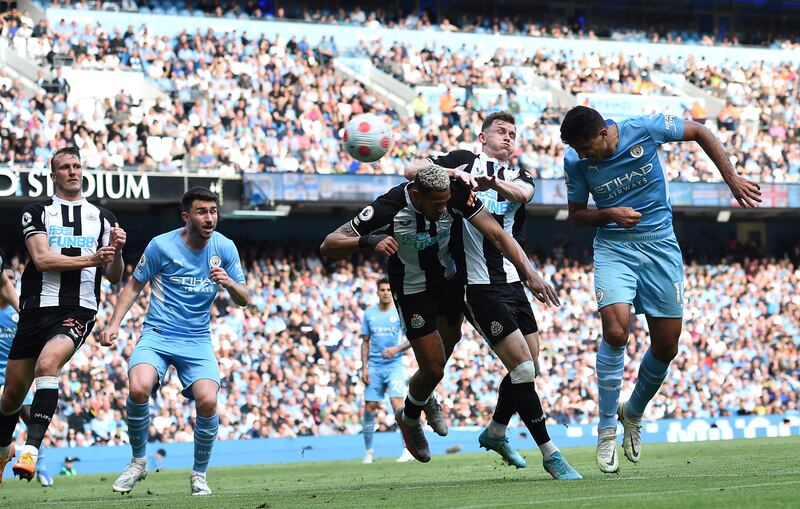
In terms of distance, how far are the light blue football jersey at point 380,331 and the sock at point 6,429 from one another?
29.1 feet

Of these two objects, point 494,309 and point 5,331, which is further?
point 5,331

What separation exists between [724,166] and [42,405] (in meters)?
6.17

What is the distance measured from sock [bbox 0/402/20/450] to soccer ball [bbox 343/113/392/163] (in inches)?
159

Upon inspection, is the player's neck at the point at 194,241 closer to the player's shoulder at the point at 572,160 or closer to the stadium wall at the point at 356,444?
the player's shoulder at the point at 572,160

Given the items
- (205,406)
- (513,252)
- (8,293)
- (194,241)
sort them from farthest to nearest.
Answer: (8,293), (194,241), (205,406), (513,252)

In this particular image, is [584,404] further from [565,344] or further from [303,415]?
[303,415]

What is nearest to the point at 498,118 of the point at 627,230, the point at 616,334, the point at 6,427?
the point at 627,230

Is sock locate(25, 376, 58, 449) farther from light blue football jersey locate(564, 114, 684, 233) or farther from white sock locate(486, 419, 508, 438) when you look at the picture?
light blue football jersey locate(564, 114, 684, 233)

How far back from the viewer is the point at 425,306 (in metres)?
10.3

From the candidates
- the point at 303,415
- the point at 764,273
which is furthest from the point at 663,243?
the point at 764,273

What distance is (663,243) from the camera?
10023mm

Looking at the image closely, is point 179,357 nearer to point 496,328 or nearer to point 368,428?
point 496,328

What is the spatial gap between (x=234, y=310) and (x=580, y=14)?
67.9 feet

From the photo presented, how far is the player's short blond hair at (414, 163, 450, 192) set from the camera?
30.1ft
